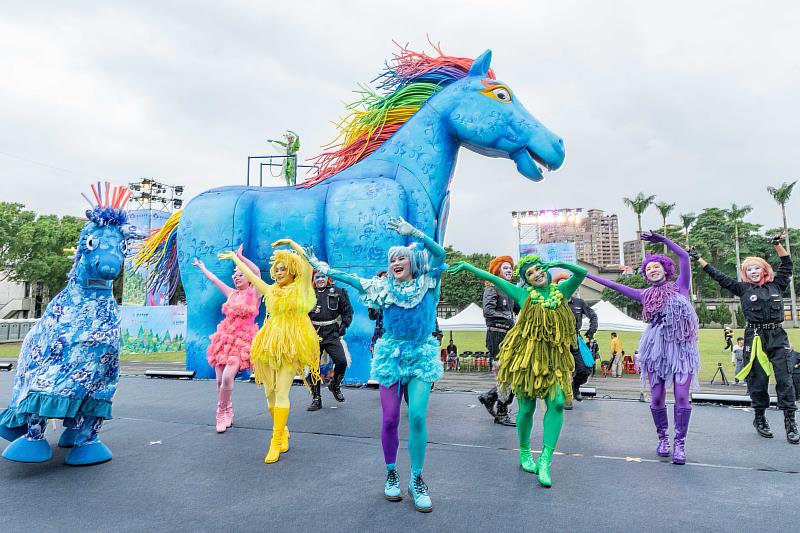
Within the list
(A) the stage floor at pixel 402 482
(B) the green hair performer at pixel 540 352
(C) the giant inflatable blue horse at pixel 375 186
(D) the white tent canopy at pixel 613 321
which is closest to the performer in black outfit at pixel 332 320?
(C) the giant inflatable blue horse at pixel 375 186

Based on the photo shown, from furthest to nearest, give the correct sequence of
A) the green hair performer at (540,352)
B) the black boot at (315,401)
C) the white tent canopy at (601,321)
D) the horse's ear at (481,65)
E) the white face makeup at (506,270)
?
the white tent canopy at (601,321)
the horse's ear at (481,65)
the black boot at (315,401)
the white face makeup at (506,270)
the green hair performer at (540,352)

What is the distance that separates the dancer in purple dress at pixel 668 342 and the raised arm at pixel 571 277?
211 millimetres

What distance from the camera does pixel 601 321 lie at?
11.9 m

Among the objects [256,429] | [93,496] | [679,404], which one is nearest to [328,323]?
[256,429]

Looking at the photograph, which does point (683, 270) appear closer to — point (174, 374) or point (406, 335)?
point (406, 335)

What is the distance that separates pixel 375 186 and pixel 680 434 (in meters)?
4.03

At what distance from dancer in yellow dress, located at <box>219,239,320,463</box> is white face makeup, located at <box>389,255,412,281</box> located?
964 millimetres

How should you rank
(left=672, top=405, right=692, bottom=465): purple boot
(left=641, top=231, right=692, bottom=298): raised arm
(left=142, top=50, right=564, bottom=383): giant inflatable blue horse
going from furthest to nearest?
(left=142, top=50, right=564, bottom=383): giant inflatable blue horse < (left=641, top=231, right=692, bottom=298): raised arm < (left=672, top=405, right=692, bottom=465): purple boot

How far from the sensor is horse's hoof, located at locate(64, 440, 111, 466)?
3.22m

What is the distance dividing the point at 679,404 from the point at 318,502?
250 centimetres

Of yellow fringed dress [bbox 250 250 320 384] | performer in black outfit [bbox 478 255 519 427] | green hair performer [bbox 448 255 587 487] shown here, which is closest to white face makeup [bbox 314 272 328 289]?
yellow fringed dress [bbox 250 250 320 384]

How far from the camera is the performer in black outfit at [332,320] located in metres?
5.45

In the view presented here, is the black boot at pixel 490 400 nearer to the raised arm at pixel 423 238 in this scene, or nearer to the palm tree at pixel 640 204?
the raised arm at pixel 423 238

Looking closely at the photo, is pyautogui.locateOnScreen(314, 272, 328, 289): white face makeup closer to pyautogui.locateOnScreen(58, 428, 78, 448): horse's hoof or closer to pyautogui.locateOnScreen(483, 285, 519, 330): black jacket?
pyautogui.locateOnScreen(483, 285, 519, 330): black jacket
